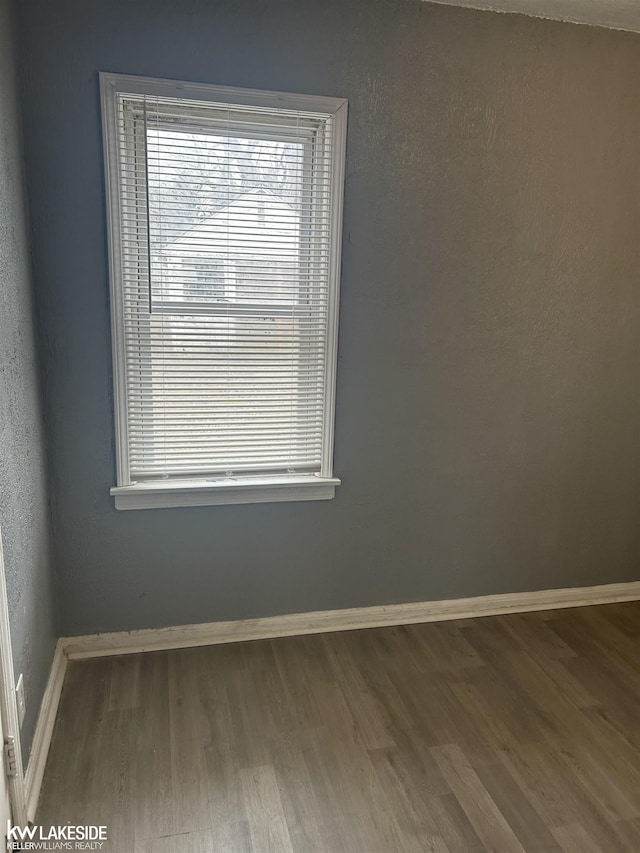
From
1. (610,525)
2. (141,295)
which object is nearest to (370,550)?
(610,525)

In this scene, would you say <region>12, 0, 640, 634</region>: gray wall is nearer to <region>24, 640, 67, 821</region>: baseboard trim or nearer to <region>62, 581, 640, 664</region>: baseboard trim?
<region>62, 581, 640, 664</region>: baseboard trim

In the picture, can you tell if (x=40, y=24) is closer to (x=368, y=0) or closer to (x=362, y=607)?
(x=368, y=0)

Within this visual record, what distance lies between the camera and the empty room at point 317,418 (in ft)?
5.98

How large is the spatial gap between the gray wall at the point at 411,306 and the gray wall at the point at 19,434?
0.14 metres

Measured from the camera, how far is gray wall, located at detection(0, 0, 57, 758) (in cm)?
167

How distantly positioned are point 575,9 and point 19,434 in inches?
98.1

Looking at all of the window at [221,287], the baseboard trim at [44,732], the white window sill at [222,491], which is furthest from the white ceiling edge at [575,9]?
the baseboard trim at [44,732]

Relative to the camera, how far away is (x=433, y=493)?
2.65m

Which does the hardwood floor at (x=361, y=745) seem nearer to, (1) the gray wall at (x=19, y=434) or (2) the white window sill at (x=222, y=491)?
(1) the gray wall at (x=19, y=434)

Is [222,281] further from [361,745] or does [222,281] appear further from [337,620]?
[361,745]

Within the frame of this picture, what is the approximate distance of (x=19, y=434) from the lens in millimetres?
1815

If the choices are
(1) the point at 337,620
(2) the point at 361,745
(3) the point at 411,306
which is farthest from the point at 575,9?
(2) the point at 361,745

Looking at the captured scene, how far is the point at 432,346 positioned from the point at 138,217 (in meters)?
1.24

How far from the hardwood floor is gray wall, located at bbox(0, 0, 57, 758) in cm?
30
